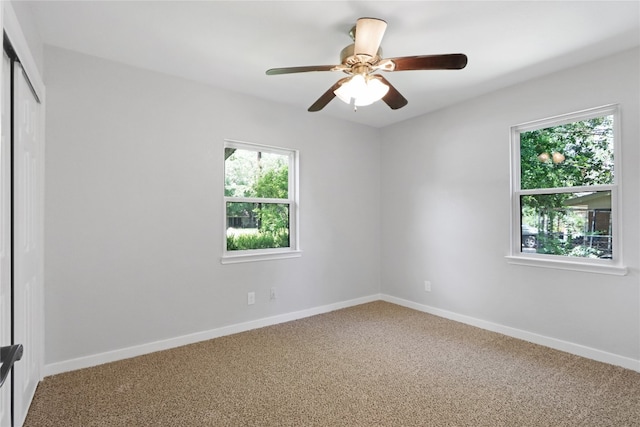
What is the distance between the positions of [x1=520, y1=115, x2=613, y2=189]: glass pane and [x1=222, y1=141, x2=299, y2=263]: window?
2371mm

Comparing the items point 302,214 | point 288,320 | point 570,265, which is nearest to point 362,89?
point 302,214

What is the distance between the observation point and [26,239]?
216 centimetres

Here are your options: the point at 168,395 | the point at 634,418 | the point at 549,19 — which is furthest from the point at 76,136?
the point at 634,418

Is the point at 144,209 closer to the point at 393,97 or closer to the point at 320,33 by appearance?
the point at 320,33

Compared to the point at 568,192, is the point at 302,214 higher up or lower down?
lower down

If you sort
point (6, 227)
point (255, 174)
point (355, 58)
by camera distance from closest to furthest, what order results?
point (6, 227)
point (355, 58)
point (255, 174)

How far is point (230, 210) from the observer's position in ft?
11.7

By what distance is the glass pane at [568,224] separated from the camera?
2.86 meters

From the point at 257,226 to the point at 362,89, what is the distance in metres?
1.98

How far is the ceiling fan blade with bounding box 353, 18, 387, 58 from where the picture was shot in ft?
6.53

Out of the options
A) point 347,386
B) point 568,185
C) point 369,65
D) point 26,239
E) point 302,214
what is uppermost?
point 369,65

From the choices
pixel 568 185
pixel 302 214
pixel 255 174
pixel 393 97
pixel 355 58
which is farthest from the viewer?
pixel 302 214

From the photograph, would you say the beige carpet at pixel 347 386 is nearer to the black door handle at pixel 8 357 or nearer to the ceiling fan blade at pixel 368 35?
the black door handle at pixel 8 357

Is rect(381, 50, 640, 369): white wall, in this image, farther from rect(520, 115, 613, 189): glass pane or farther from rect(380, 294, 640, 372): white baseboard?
rect(520, 115, 613, 189): glass pane
